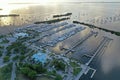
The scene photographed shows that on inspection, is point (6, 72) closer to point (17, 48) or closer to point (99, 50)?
point (17, 48)

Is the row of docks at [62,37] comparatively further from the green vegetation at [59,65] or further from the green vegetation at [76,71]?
the green vegetation at [76,71]

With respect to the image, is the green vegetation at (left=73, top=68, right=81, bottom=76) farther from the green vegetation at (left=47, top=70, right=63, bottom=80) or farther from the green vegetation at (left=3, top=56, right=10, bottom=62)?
the green vegetation at (left=3, top=56, right=10, bottom=62)

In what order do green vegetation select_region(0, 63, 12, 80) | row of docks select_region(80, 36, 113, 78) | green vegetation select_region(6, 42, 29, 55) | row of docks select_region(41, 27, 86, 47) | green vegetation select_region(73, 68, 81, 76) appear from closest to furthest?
green vegetation select_region(0, 63, 12, 80) < green vegetation select_region(73, 68, 81, 76) < row of docks select_region(80, 36, 113, 78) < green vegetation select_region(6, 42, 29, 55) < row of docks select_region(41, 27, 86, 47)

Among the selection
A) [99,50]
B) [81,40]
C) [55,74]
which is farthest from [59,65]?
[81,40]

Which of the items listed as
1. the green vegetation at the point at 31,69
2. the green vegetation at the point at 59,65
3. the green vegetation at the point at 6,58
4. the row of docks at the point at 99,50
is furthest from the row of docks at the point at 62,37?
the green vegetation at the point at 31,69

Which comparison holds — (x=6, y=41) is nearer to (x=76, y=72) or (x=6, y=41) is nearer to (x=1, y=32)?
(x=1, y=32)

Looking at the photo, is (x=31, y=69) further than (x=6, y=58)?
No

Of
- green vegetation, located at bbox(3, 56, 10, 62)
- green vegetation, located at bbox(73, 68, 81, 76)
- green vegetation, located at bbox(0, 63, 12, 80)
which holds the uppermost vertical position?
green vegetation, located at bbox(3, 56, 10, 62)

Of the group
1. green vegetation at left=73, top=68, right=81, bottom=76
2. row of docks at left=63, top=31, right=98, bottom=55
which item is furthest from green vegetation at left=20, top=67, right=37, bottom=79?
row of docks at left=63, top=31, right=98, bottom=55
